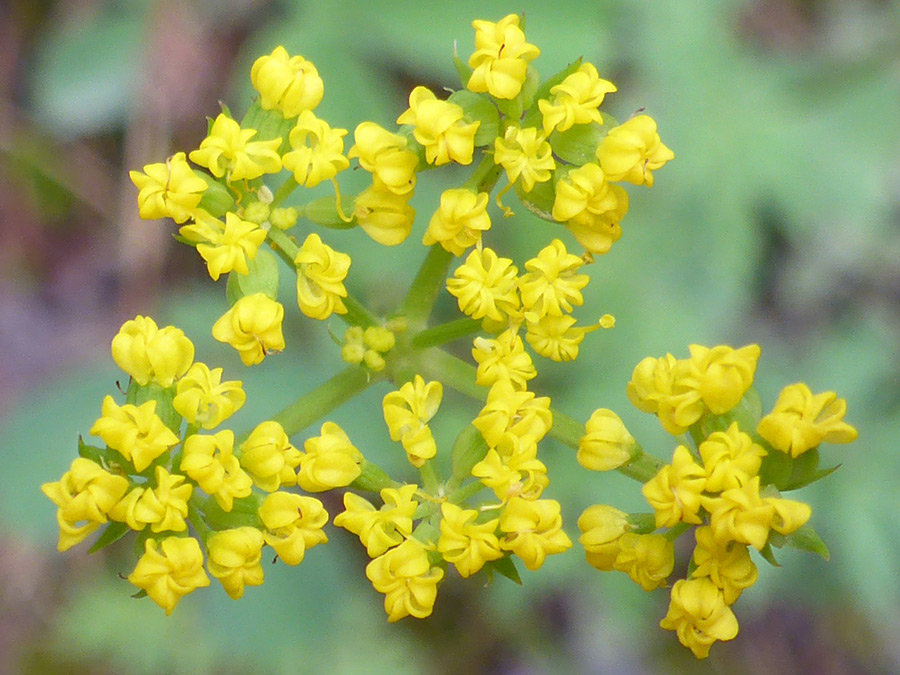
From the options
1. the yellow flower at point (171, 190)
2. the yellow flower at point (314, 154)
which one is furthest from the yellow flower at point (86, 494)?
the yellow flower at point (314, 154)

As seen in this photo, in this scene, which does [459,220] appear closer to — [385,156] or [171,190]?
[385,156]

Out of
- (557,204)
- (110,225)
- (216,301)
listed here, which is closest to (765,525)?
(557,204)

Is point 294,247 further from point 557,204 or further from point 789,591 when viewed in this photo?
point 789,591

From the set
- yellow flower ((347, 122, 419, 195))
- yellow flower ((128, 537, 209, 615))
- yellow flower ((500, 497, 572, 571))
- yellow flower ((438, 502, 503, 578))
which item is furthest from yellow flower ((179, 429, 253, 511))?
yellow flower ((347, 122, 419, 195))

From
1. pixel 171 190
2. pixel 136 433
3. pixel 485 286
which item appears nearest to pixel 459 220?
pixel 485 286

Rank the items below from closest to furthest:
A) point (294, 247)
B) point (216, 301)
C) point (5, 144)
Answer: point (294, 247) < point (216, 301) < point (5, 144)

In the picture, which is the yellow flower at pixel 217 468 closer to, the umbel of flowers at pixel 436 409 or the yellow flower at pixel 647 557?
the umbel of flowers at pixel 436 409
